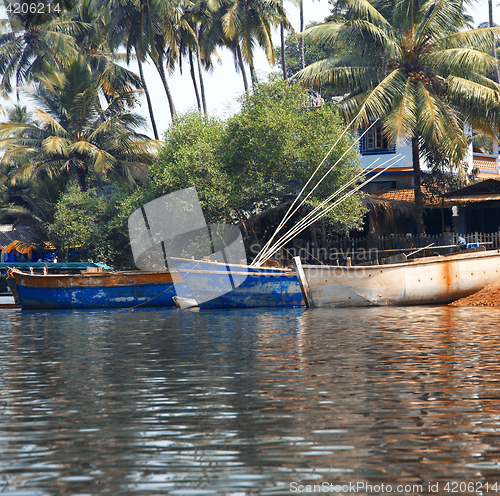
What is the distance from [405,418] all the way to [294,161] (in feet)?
74.1

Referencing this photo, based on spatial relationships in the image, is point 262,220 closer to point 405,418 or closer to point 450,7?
point 450,7

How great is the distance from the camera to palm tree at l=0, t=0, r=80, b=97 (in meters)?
36.8

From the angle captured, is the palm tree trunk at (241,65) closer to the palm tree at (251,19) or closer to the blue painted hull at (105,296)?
the palm tree at (251,19)

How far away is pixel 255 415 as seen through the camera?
701 centimetres

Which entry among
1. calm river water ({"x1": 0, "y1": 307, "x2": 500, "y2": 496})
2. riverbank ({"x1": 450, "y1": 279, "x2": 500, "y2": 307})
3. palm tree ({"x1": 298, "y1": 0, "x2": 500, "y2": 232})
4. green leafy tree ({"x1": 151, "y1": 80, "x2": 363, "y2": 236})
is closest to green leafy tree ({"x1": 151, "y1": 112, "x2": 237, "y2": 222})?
green leafy tree ({"x1": 151, "y1": 80, "x2": 363, "y2": 236})

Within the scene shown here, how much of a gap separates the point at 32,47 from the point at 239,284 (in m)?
24.0

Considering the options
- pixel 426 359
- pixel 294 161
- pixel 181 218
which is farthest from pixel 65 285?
pixel 426 359

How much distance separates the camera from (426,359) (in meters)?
10.6

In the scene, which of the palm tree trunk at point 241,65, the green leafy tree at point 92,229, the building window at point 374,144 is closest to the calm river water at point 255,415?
the green leafy tree at point 92,229

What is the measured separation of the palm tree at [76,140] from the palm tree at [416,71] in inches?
442

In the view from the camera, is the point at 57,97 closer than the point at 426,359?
No

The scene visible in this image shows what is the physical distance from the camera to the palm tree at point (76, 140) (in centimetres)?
3466

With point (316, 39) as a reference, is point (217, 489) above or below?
below

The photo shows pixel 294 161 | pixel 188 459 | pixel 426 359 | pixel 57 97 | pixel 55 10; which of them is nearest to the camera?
pixel 188 459
